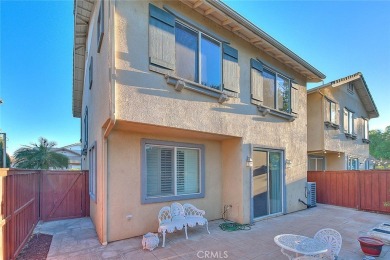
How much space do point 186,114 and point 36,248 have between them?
4912mm

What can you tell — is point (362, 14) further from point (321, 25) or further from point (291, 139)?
point (291, 139)

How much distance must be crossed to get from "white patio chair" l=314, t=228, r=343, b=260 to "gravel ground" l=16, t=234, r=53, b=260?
577cm

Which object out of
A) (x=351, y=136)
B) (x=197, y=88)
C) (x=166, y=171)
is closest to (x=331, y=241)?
(x=166, y=171)

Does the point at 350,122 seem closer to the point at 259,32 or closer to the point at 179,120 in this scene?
the point at 259,32

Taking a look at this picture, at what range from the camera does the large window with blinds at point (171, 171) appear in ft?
20.9

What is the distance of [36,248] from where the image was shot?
17.4ft

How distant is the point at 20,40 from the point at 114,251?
1438 cm

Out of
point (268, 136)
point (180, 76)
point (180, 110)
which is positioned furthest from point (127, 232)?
point (268, 136)

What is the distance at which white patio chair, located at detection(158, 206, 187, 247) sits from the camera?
5383 millimetres

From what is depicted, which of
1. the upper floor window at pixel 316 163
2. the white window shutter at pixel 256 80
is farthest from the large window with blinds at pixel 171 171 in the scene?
the upper floor window at pixel 316 163

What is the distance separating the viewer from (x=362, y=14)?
1060cm

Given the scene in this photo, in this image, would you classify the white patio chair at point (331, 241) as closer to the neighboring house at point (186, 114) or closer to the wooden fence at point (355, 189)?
the neighboring house at point (186, 114)

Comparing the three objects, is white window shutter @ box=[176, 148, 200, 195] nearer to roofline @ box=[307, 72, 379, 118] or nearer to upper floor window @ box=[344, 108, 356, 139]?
roofline @ box=[307, 72, 379, 118]

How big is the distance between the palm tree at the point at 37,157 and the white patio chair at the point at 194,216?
1143 centimetres
